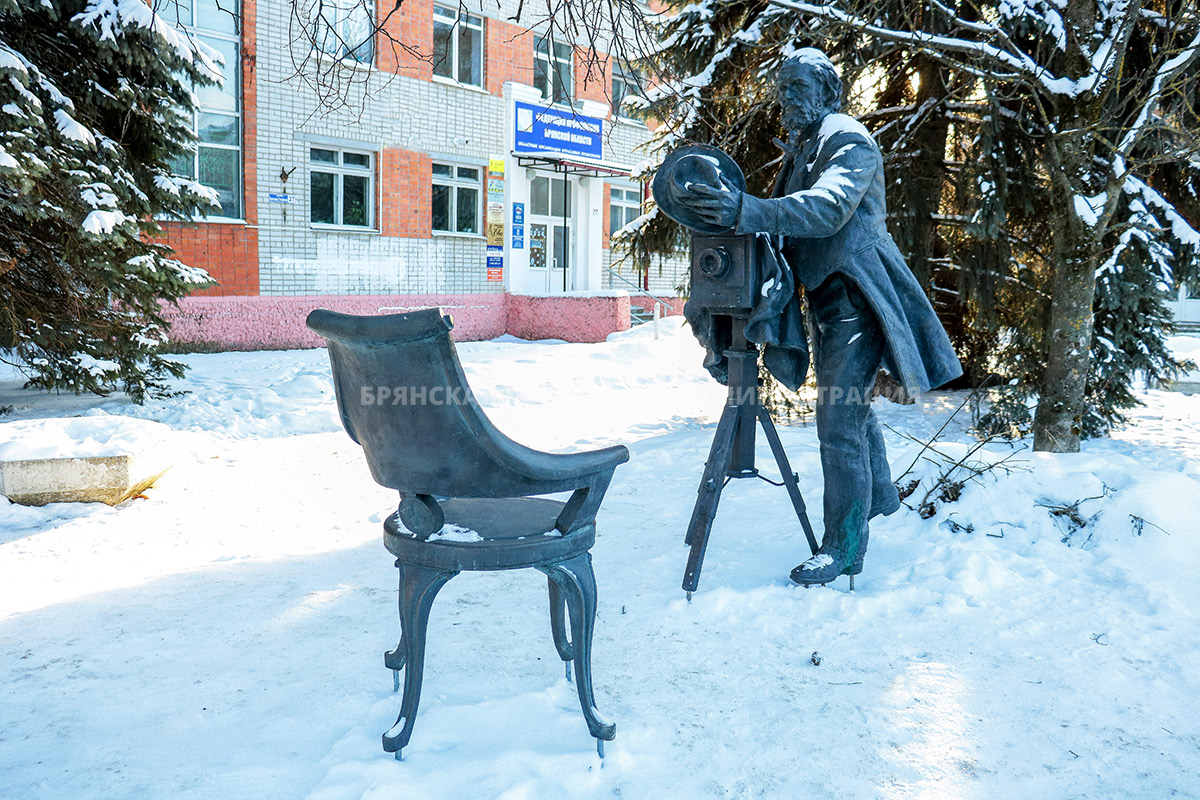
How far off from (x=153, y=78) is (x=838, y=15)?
19.2ft

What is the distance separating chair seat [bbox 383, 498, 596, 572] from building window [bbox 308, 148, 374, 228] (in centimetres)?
1373

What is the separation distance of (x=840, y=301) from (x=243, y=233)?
12.7 metres

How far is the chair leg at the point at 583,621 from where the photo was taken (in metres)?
2.26

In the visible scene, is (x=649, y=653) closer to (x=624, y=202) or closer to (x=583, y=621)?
(x=583, y=621)

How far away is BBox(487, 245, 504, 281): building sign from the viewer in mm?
17328

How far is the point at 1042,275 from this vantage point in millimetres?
7188

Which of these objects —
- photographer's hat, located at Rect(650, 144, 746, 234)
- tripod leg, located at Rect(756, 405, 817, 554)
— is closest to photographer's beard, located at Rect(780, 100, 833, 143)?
photographer's hat, located at Rect(650, 144, 746, 234)

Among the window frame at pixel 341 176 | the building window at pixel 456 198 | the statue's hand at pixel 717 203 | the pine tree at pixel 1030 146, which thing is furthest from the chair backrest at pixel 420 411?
the building window at pixel 456 198

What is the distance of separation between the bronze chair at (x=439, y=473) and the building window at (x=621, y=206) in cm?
1903

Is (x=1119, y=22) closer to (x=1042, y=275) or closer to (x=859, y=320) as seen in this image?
(x=1042, y=275)

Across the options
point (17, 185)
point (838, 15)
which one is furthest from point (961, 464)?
point (17, 185)

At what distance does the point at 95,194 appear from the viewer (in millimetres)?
6426

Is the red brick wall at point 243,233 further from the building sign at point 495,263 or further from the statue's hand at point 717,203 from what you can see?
the statue's hand at point 717,203

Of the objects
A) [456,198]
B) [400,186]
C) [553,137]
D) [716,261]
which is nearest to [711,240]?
[716,261]
